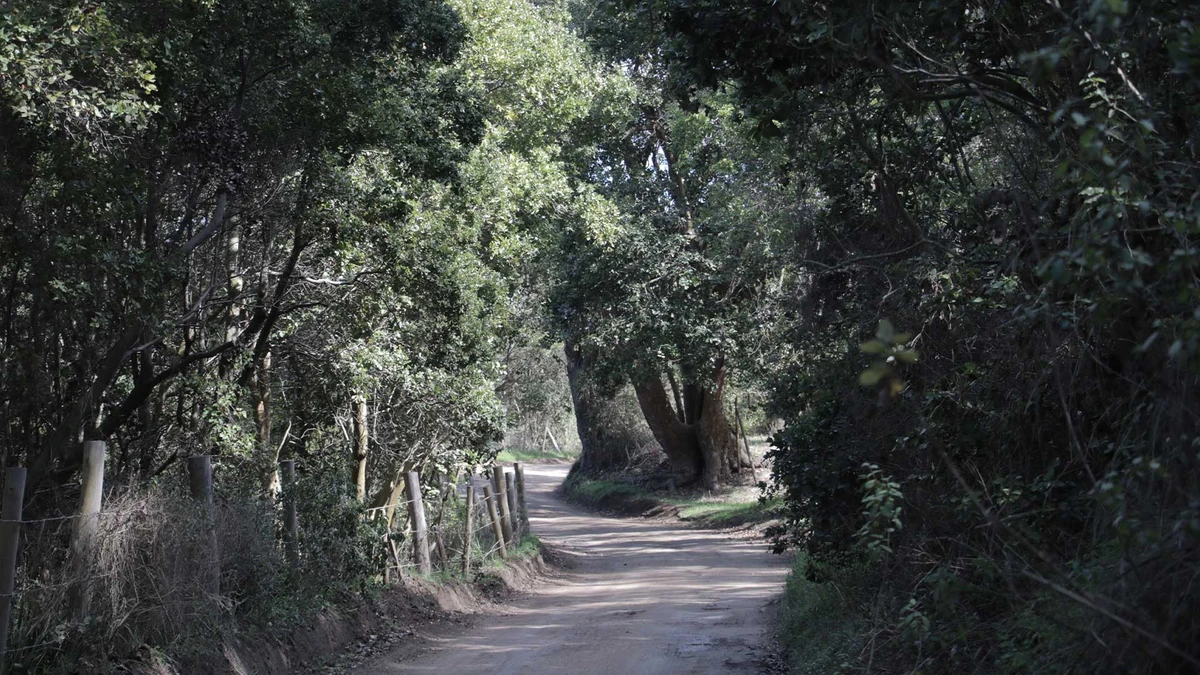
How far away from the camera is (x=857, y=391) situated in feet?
33.9

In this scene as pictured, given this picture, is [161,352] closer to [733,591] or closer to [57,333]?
[57,333]

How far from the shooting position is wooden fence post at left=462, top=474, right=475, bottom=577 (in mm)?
17797

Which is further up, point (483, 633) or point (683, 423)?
point (683, 423)

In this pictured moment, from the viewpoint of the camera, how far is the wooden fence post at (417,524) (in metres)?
15.9

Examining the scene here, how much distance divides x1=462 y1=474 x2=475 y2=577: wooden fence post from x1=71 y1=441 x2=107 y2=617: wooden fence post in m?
9.49

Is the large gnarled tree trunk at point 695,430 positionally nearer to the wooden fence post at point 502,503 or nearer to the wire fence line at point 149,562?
the wooden fence post at point 502,503

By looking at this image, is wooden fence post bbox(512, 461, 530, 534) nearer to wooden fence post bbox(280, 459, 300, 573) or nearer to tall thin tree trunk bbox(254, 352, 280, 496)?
tall thin tree trunk bbox(254, 352, 280, 496)

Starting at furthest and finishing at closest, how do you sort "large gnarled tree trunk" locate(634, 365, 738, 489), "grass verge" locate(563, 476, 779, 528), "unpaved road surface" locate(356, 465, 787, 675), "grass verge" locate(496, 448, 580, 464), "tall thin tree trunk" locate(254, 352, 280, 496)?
1. "grass verge" locate(496, 448, 580, 464)
2. "large gnarled tree trunk" locate(634, 365, 738, 489)
3. "grass verge" locate(563, 476, 779, 528)
4. "tall thin tree trunk" locate(254, 352, 280, 496)
5. "unpaved road surface" locate(356, 465, 787, 675)

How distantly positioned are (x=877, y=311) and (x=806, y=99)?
2.14 meters

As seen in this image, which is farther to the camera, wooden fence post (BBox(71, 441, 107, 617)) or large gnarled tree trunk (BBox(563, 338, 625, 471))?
large gnarled tree trunk (BBox(563, 338, 625, 471))

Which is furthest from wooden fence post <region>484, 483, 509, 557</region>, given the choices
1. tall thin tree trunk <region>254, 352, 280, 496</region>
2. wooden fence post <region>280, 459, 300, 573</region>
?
wooden fence post <region>280, 459, 300, 573</region>

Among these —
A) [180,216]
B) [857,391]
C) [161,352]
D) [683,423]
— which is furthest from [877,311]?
[683,423]

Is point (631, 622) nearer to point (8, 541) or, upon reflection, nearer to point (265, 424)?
point (265, 424)

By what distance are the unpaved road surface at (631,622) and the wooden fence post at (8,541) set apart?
163 inches
